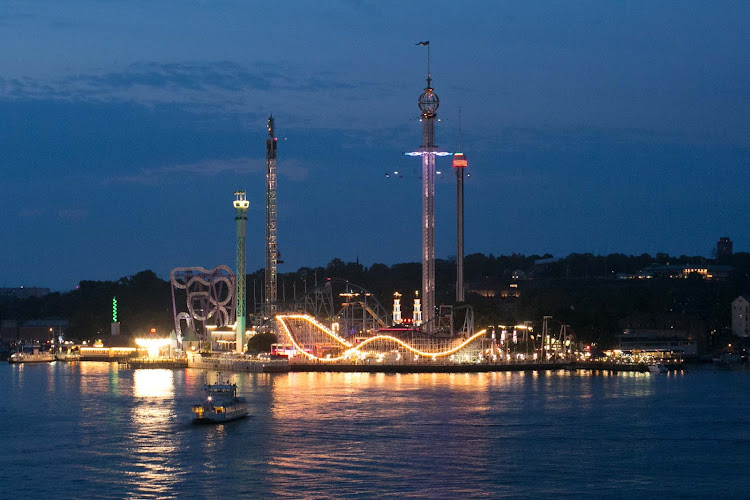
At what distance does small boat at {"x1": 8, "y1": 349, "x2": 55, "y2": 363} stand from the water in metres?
53.2

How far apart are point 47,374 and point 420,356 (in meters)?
31.8

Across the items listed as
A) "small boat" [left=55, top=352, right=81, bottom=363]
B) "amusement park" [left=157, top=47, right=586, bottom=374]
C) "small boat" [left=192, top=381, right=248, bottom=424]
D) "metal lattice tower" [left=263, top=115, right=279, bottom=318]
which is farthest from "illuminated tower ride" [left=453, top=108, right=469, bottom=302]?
"small boat" [left=192, top=381, right=248, bottom=424]

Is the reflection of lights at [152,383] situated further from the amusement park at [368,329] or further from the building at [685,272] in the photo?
the building at [685,272]

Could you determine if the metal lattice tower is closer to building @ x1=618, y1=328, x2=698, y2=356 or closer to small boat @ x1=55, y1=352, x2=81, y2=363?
small boat @ x1=55, y1=352, x2=81, y2=363

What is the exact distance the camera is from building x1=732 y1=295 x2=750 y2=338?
126m

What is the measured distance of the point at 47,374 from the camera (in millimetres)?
92875

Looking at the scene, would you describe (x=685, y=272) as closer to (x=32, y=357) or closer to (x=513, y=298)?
(x=513, y=298)

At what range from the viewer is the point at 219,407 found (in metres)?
50.1

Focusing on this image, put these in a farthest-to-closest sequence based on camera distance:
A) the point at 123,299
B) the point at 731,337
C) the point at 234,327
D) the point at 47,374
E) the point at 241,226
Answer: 1. the point at 123,299
2. the point at 731,337
3. the point at 234,327
4. the point at 241,226
5. the point at 47,374

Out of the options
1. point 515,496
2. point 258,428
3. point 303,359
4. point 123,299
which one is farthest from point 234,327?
point 515,496

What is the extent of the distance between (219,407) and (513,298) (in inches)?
4430

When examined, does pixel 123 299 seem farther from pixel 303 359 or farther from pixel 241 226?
pixel 303 359

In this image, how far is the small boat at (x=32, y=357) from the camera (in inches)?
4813

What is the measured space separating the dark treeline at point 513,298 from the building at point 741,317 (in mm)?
1482
